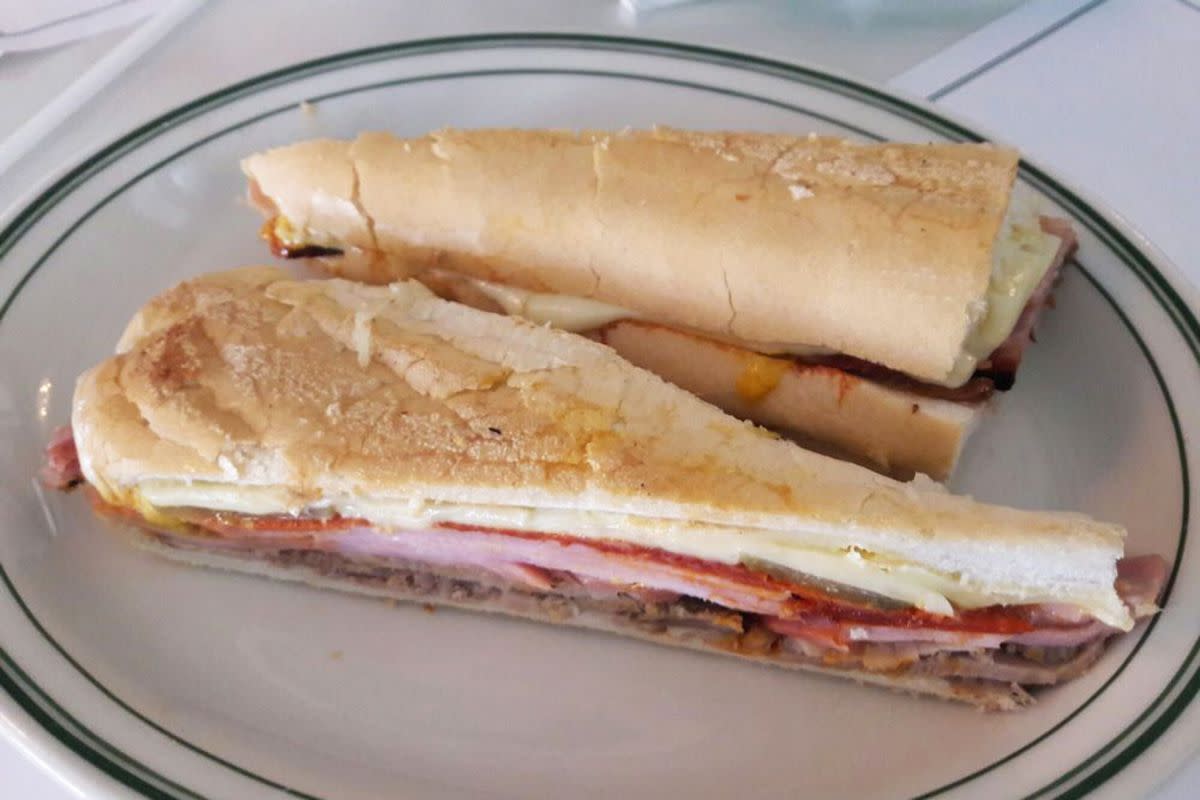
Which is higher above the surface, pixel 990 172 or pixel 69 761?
pixel 990 172

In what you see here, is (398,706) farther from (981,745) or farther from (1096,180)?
(1096,180)

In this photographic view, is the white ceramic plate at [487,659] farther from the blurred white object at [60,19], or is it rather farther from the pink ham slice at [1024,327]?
the blurred white object at [60,19]

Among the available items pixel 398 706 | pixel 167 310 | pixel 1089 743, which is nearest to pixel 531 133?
pixel 167 310

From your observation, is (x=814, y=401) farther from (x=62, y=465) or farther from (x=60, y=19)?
(x=60, y=19)

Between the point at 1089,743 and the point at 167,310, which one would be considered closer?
the point at 1089,743

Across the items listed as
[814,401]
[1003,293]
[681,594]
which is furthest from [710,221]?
[681,594]

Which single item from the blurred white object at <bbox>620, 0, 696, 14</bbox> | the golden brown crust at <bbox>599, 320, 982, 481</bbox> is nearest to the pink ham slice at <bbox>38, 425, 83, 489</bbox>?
the golden brown crust at <bbox>599, 320, 982, 481</bbox>

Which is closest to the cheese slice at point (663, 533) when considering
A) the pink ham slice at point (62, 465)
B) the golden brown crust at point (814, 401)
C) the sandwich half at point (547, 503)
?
the sandwich half at point (547, 503)
